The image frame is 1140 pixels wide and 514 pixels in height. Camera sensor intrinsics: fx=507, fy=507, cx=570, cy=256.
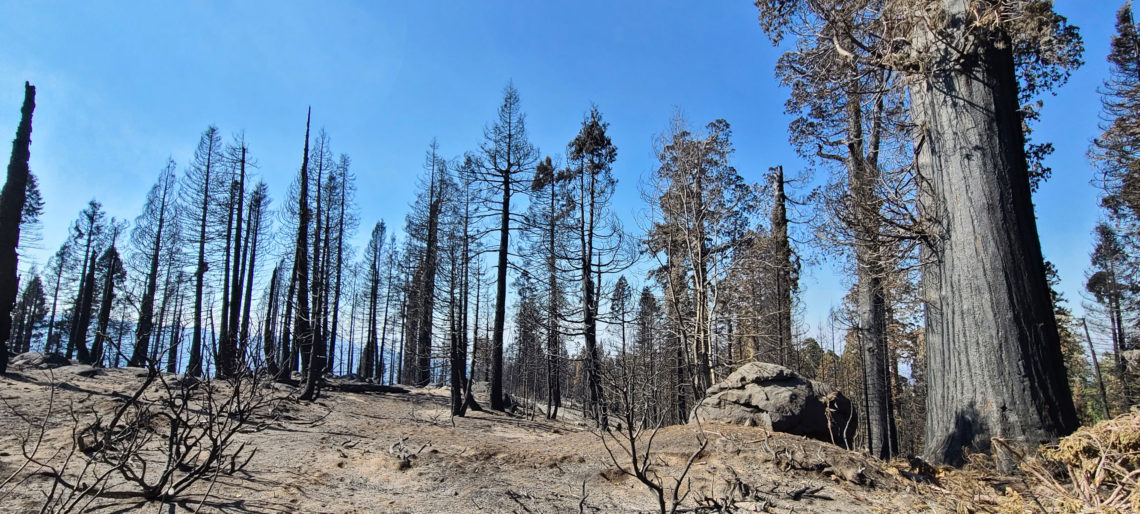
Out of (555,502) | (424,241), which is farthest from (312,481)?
(424,241)

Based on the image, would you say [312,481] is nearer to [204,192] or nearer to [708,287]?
[708,287]

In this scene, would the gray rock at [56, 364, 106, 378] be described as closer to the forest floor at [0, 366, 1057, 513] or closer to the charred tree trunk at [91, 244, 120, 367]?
the forest floor at [0, 366, 1057, 513]

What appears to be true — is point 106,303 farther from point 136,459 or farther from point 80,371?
point 136,459

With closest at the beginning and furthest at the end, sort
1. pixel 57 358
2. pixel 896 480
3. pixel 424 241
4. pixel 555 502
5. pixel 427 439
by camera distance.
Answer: pixel 555 502
pixel 896 480
pixel 427 439
pixel 57 358
pixel 424 241

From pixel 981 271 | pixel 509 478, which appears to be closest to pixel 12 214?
pixel 509 478

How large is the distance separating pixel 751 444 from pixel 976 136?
429 centimetres

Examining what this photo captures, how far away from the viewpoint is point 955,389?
5.21 m

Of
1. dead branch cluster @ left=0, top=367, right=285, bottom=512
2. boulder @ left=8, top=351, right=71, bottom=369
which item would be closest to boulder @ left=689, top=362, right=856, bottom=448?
dead branch cluster @ left=0, top=367, right=285, bottom=512

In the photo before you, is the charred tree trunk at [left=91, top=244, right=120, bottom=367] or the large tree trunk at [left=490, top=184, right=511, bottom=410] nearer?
the large tree trunk at [left=490, top=184, right=511, bottom=410]

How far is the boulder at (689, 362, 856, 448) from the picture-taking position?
24.6ft

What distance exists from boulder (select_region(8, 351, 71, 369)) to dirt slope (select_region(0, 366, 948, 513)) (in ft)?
32.6

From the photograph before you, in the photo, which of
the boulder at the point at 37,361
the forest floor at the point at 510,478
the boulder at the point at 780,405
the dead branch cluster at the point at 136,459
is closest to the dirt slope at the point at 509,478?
the forest floor at the point at 510,478

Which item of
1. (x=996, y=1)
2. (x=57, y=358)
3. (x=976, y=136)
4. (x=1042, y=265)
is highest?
(x=996, y=1)

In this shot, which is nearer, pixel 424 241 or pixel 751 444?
pixel 751 444
